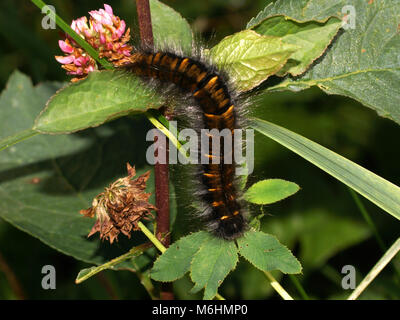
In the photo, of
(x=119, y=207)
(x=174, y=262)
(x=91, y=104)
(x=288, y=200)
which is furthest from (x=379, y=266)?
(x=288, y=200)

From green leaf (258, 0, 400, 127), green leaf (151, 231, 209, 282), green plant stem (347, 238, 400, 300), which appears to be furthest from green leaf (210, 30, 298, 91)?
green plant stem (347, 238, 400, 300)

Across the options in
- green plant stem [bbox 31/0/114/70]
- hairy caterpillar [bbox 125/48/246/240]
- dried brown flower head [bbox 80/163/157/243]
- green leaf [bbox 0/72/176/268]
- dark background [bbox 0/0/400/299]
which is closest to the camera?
green plant stem [bbox 31/0/114/70]

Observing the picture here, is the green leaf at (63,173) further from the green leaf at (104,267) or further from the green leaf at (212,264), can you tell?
the green leaf at (212,264)

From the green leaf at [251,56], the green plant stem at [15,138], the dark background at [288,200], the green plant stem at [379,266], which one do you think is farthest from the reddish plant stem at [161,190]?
the dark background at [288,200]

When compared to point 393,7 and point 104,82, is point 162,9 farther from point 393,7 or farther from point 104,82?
point 393,7

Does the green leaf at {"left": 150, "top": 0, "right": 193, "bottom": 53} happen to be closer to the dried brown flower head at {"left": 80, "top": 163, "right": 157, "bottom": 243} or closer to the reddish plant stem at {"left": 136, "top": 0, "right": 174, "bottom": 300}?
the reddish plant stem at {"left": 136, "top": 0, "right": 174, "bottom": 300}

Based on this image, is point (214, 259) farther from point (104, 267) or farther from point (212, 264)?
point (104, 267)

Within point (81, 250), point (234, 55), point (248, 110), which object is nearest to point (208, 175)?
point (248, 110)
